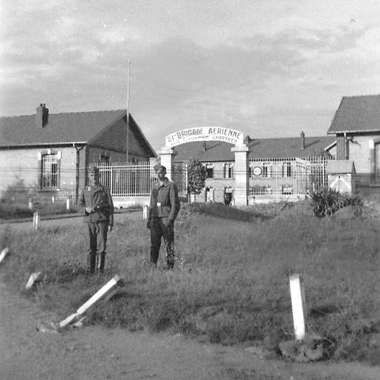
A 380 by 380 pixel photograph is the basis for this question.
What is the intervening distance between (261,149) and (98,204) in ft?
129

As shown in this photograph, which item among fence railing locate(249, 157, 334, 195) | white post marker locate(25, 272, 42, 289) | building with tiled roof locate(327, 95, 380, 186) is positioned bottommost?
white post marker locate(25, 272, 42, 289)

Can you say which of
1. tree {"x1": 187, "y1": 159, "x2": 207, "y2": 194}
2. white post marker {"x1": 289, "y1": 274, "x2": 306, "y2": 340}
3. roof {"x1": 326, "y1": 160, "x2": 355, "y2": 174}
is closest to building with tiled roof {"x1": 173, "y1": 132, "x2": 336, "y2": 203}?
tree {"x1": 187, "y1": 159, "x2": 207, "y2": 194}

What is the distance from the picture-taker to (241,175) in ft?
60.6

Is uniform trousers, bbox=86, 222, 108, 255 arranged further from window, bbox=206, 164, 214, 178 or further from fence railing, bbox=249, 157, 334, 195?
window, bbox=206, 164, 214, 178

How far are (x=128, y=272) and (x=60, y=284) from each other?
Result: 105 cm

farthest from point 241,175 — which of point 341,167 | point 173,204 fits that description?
point 173,204

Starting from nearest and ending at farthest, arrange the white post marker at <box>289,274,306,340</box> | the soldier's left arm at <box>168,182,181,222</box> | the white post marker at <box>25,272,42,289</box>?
the white post marker at <box>289,274,306,340</box>, the white post marker at <box>25,272,42,289</box>, the soldier's left arm at <box>168,182,181,222</box>

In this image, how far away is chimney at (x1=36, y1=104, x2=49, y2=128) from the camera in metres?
28.6

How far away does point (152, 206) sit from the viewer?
812 cm

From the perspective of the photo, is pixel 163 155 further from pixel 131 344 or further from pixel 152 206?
pixel 131 344

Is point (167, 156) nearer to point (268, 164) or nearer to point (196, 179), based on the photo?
point (196, 179)

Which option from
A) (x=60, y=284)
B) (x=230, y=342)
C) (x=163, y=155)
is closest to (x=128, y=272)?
(x=60, y=284)

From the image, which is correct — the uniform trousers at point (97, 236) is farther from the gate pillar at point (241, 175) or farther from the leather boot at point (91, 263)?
the gate pillar at point (241, 175)

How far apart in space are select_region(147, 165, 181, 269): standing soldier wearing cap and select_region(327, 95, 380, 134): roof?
17876 mm
